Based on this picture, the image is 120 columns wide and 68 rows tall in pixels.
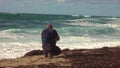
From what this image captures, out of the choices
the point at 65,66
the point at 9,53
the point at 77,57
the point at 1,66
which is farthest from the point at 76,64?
the point at 9,53

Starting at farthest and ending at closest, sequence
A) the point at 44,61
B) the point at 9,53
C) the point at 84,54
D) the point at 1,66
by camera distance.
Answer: the point at 9,53
the point at 84,54
the point at 44,61
the point at 1,66

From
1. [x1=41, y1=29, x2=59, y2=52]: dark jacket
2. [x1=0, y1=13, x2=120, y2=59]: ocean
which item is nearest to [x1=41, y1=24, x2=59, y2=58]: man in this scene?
[x1=41, y1=29, x2=59, y2=52]: dark jacket

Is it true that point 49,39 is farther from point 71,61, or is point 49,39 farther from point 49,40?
point 71,61

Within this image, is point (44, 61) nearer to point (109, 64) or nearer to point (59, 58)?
point (59, 58)

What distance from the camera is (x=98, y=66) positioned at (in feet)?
37.8

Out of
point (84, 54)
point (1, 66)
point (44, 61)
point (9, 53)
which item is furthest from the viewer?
point (9, 53)

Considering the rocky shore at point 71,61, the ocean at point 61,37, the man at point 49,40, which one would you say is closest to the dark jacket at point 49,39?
the man at point 49,40

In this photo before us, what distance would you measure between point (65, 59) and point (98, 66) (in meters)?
1.55

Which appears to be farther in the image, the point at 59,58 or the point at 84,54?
the point at 84,54

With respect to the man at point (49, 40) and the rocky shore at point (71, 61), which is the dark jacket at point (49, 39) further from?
the rocky shore at point (71, 61)

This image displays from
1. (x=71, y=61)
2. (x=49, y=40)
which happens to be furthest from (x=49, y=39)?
(x=71, y=61)

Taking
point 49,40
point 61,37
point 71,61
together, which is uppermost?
point 49,40

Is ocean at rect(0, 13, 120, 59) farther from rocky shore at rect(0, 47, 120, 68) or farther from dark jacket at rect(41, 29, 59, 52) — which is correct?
dark jacket at rect(41, 29, 59, 52)

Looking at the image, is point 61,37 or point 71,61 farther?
point 61,37
